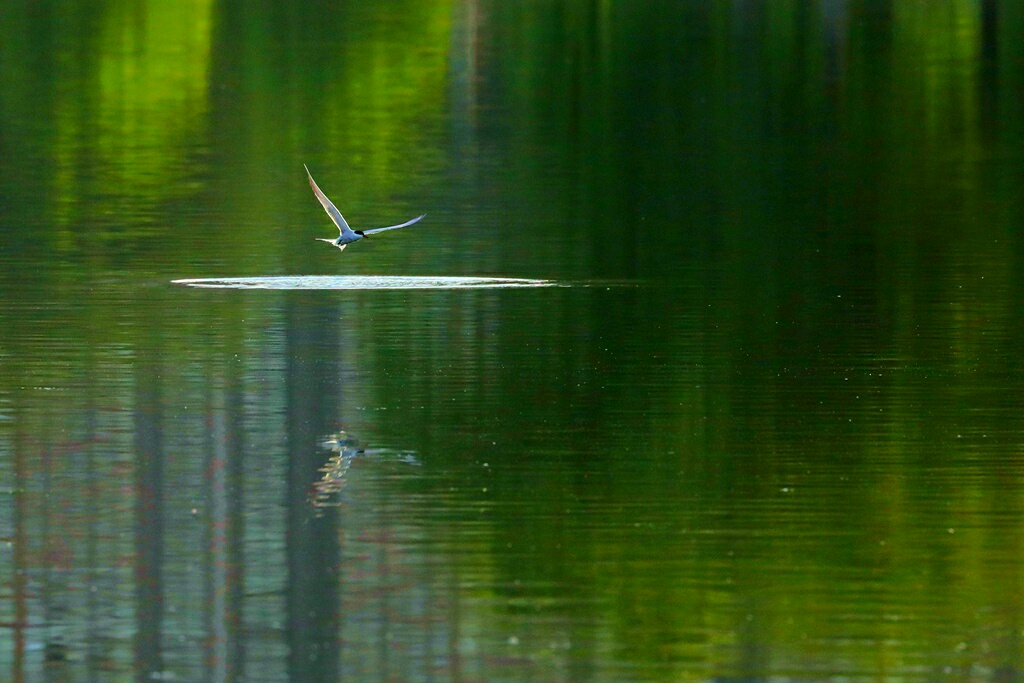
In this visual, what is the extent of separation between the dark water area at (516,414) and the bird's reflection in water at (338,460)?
79mm

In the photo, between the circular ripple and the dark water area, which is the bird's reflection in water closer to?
the dark water area

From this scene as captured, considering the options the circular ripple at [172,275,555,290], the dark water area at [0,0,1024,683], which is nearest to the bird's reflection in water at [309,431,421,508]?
the dark water area at [0,0,1024,683]

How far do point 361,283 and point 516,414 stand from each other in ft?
29.5

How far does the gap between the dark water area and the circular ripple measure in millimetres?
132

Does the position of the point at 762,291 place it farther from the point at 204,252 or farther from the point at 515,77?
the point at 515,77

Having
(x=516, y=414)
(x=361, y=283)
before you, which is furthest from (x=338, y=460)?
(x=361, y=283)

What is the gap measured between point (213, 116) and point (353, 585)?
49.3m

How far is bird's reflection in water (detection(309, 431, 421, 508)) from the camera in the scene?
1758cm

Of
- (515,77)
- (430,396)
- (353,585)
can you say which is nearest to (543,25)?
(515,77)

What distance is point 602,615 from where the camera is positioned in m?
14.6

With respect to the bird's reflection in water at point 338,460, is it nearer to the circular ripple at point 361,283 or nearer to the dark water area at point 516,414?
the dark water area at point 516,414

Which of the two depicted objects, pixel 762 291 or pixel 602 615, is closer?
pixel 602 615

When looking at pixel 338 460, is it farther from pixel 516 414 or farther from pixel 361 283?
pixel 361 283

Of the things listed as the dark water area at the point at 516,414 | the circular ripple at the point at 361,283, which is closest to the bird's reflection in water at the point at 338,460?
the dark water area at the point at 516,414
